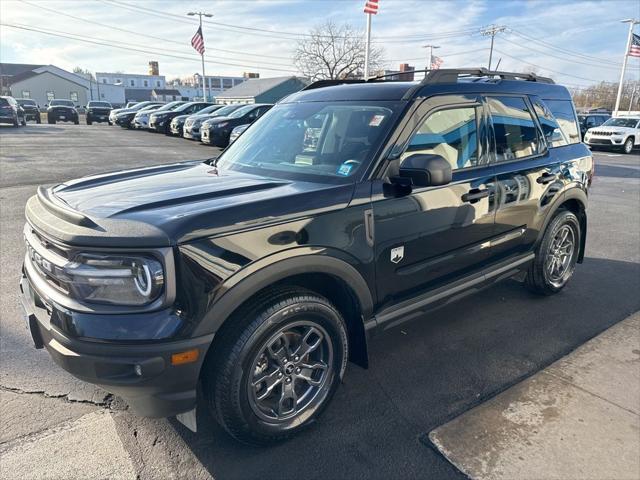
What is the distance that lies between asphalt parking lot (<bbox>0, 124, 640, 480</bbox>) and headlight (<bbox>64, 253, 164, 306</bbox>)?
0.96 meters

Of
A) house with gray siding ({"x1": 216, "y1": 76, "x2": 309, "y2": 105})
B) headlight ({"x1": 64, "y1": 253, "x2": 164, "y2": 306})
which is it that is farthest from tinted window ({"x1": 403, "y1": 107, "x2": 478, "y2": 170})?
house with gray siding ({"x1": 216, "y1": 76, "x2": 309, "y2": 105})

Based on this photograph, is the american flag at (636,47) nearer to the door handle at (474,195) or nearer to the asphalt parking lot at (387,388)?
the asphalt parking lot at (387,388)

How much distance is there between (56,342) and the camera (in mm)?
2180

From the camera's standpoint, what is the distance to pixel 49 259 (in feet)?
7.33

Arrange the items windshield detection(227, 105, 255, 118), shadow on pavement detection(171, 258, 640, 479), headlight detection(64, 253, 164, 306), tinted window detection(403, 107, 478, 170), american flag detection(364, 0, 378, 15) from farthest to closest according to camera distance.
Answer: american flag detection(364, 0, 378, 15), windshield detection(227, 105, 255, 118), tinted window detection(403, 107, 478, 170), shadow on pavement detection(171, 258, 640, 479), headlight detection(64, 253, 164, 306)

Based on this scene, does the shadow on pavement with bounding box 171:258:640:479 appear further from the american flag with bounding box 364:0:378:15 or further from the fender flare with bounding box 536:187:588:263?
the american flag with bounding box 364:0:378:15

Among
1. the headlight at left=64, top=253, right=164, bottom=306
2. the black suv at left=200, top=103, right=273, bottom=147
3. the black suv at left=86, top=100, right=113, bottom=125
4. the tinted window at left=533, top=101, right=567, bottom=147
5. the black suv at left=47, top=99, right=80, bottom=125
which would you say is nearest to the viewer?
the headlight at left=64, top=253, right=164, bottom=306

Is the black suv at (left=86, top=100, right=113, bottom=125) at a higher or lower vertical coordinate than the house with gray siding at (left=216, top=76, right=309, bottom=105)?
lower

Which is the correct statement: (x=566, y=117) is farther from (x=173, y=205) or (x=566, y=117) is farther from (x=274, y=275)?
(x=173, y=205)

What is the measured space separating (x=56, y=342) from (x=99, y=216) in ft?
1.99

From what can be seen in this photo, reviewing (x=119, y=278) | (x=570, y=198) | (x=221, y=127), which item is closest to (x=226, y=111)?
(x=221, y=127)

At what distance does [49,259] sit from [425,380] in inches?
93.1

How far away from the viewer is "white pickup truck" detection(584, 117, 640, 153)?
21688 mm

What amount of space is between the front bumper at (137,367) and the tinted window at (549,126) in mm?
3529
